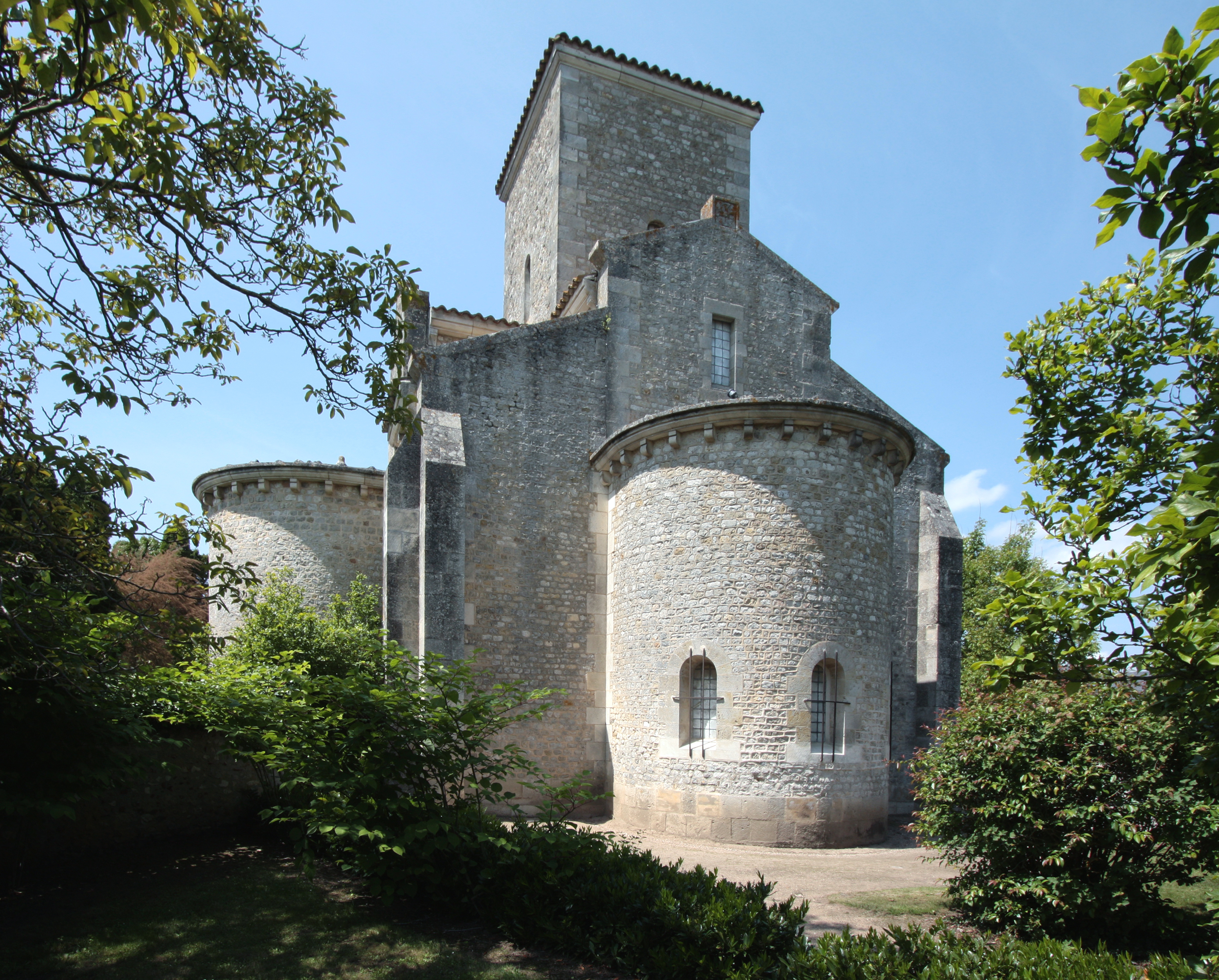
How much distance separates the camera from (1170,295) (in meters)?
7.95

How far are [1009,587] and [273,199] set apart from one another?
6935 mm

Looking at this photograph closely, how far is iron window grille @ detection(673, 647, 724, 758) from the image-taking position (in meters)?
11.0

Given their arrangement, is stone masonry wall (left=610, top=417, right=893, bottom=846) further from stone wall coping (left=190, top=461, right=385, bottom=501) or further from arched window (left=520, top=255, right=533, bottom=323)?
arched window (left=520, top=255, right=533, bottom=323)

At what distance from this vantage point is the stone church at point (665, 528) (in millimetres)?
10805

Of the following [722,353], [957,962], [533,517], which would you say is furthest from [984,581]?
[957,962]

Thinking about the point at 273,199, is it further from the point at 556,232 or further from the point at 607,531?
the point at 556,232

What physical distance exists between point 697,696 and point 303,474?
8826 millimetres

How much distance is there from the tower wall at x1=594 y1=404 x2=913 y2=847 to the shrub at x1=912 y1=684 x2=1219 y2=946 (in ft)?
11.3

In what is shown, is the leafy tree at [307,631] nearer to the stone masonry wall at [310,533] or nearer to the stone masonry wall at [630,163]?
the stone masonry wall at [310,533]

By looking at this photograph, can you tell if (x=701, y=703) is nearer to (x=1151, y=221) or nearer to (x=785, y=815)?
(x=785, y=815)

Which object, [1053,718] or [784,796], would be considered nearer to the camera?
[1053,718]

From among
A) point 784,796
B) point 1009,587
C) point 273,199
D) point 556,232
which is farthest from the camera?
point 556,232

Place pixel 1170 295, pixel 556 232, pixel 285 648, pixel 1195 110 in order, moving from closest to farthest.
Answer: pixel 1195 110 < pixel 1170 295 < pixel 285 648 < pixel 556 232

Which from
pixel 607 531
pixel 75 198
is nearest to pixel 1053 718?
pixel 607 531
